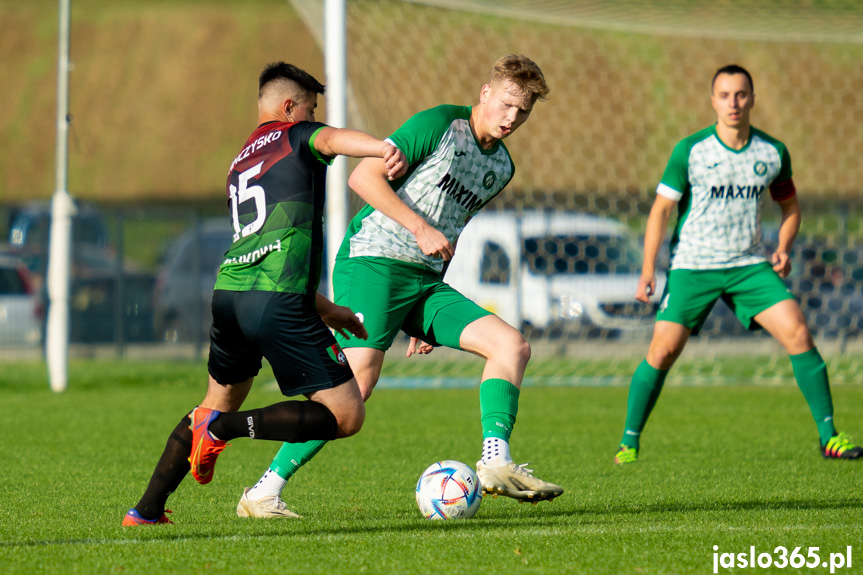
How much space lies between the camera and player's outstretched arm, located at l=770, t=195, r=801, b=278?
701 cm

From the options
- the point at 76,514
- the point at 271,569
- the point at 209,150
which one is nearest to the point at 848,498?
the point at 271,569

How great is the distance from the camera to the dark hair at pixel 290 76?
4.70 m

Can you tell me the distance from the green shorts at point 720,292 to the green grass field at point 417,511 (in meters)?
0.86

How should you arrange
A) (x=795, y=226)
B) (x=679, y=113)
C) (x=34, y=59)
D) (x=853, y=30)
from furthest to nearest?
1. (x=34, y=59)
2. (x=679, y=113)
3. (x=853, y=30)
4. (x=795, y=226)

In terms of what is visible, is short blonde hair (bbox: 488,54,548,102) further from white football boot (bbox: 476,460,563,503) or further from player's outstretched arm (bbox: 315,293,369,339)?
white football boot (bbox: 476,460,563,503)

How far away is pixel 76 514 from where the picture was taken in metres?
5.01

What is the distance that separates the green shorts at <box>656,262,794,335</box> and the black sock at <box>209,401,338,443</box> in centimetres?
304

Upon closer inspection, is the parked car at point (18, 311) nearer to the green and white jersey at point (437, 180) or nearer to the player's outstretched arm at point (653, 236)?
the player's outstretched arm at point (653, 236)

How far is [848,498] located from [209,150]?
57996 millimetres

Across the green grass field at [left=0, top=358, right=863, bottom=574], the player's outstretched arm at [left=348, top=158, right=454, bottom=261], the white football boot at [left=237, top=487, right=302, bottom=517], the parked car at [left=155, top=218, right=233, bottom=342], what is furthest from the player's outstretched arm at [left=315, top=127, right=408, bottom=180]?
the parked car at [left=155, top=218, right=233, bottom=342]

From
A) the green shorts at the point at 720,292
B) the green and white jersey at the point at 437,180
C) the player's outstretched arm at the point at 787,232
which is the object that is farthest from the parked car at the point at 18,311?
the green and white jersey at the point at 437,180

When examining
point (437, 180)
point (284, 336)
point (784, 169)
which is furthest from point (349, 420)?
point (784, 169)

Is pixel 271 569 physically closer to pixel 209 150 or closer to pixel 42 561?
pixel 42 561

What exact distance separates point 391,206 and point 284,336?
71 centimetres
